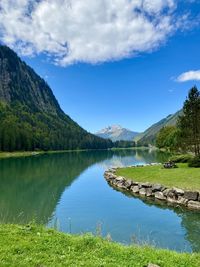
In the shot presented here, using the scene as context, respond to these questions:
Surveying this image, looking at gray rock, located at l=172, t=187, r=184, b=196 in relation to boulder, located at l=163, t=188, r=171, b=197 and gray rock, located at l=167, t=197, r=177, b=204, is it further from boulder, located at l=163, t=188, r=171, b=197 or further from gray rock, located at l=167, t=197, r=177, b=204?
boulder, located at l=163, t=188, r=171, b=197

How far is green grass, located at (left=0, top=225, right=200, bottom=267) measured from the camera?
446 inches

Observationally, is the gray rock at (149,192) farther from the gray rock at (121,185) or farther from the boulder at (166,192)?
the gray rock at (121,185)

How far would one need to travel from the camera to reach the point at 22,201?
123ft

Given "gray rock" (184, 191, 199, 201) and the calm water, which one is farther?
"gray rock" (184, 191, 199, 201)

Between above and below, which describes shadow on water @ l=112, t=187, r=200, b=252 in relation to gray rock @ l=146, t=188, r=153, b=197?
below

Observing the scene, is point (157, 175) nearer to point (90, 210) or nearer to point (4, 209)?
point (90, 210)

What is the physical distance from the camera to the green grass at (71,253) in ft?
37.2

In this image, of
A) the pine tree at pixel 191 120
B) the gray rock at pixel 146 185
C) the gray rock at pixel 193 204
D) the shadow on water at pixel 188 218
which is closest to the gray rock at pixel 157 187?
the gray rock at pixel 146 185

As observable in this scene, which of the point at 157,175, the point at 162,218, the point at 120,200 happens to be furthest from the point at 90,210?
the point at 157,175

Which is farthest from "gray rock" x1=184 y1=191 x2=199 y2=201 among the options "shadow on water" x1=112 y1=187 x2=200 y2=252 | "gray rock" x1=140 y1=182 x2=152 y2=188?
"gray rock" x1=140 y1=182 x2=152 y2=188

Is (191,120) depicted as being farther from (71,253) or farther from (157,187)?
(71,253)

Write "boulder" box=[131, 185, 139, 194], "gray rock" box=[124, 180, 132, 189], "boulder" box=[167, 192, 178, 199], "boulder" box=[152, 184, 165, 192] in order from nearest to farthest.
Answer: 1. "boulder" box=[167, 192, 178, 199]
2. "boulder" box=[152, 184, 165, 192]
3. "boulder" box=[131, 185, 139, 194]
4. "gray rock" box=[124, 180, 132, 189]

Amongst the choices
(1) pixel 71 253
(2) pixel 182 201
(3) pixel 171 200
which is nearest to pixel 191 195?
(2) pixel 182 201

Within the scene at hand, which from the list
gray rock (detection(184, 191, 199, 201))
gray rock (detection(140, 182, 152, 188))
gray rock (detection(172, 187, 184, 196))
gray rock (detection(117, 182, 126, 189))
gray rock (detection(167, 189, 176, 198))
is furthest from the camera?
gray rock (detection(117, 182, 126, 189))
